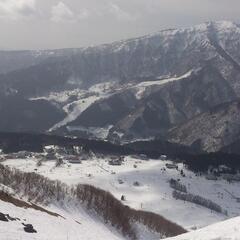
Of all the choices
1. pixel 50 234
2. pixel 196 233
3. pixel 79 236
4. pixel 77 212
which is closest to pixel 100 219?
pixel 77 212

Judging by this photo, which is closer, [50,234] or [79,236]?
[50,234]

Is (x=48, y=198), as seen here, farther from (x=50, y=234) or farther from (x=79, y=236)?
(x=50, y=234)

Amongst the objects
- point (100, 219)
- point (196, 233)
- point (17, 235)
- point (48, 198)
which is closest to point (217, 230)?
point (196, 233)

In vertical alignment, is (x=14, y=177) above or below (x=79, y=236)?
above

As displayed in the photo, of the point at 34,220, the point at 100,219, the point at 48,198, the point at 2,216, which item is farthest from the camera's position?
the point at 100,219

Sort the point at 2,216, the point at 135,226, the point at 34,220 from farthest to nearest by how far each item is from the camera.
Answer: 1. the point at 135,226
2. the point at 34,220
3. the point at 2,216

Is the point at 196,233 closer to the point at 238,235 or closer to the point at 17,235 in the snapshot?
the point at 238,235
